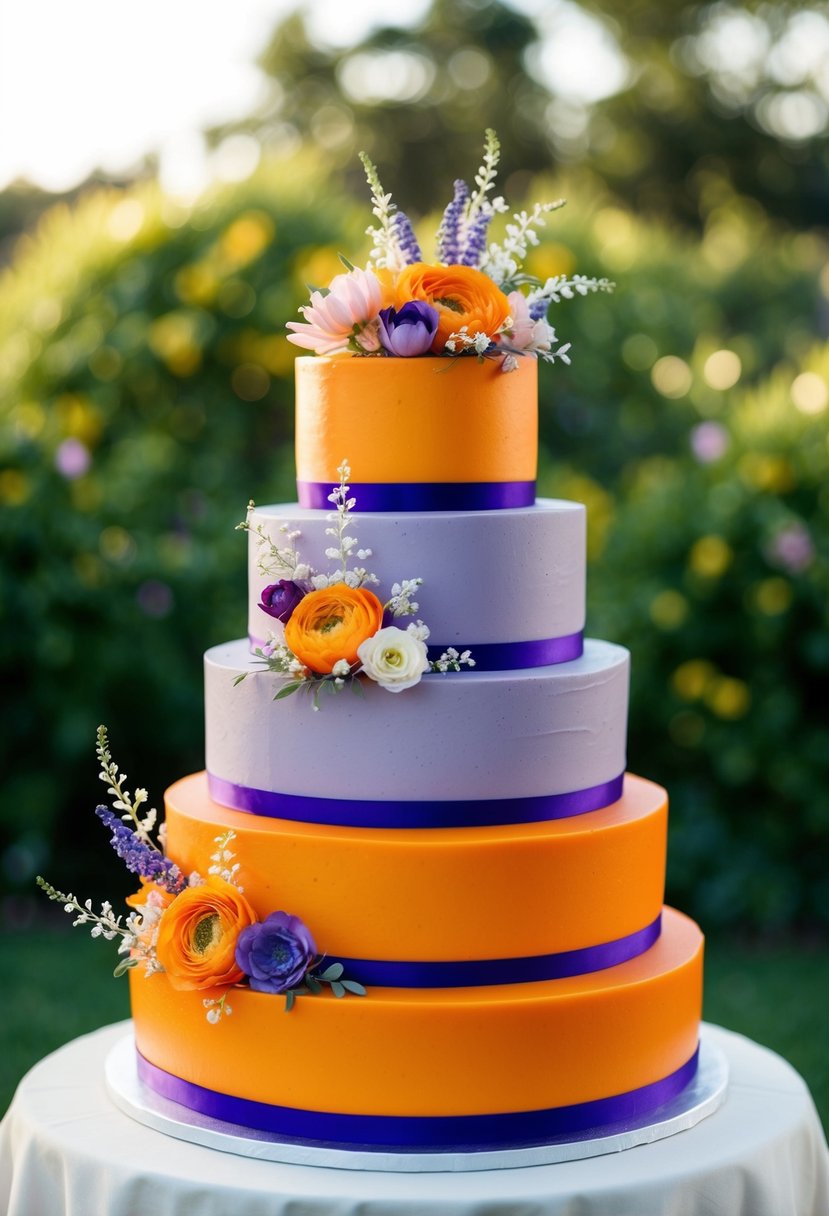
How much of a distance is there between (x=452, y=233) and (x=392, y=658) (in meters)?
0.84

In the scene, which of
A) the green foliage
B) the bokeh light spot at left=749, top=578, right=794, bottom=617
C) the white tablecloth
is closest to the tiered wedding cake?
the white tablecloth

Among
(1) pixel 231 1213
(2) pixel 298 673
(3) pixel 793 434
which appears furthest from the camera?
(3) pixel 793 434

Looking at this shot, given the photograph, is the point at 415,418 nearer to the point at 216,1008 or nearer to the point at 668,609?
the point at 216,1008

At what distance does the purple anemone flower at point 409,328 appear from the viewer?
2643 millimetres

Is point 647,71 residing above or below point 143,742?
above

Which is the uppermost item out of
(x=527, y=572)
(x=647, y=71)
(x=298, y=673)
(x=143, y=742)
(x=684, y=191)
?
(x=647, y=71)

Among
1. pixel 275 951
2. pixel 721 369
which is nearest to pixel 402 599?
pixel 275 951

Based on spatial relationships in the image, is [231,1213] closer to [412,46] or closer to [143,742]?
[143,742]

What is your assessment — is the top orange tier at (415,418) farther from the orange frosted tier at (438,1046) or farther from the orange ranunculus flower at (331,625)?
the orange frosted tier at (438,1046)

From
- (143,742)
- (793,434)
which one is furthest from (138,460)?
(793,434)

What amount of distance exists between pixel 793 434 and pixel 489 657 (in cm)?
304

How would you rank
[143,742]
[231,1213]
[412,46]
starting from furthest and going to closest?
[412,46] < [143,742] < [231,1213]

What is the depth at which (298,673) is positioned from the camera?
259 cm

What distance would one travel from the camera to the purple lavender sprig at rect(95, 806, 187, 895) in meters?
2.64
